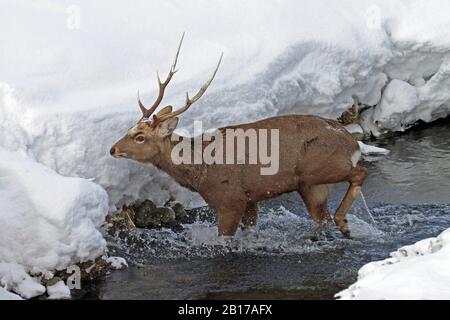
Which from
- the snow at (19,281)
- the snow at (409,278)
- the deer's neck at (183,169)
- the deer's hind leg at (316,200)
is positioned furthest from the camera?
the deer's hind leg at (316,200)

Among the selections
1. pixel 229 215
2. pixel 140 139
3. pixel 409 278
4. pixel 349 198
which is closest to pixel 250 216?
pixel 229 215

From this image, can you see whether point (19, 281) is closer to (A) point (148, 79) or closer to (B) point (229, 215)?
(B) point (229, 215)

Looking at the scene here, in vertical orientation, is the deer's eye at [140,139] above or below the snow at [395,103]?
above

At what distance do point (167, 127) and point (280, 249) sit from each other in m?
1.71

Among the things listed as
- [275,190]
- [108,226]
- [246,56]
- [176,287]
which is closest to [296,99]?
[246,56]

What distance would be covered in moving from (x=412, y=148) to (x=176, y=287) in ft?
19.0

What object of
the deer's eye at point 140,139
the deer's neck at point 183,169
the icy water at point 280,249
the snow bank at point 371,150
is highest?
the deer's eye at point 140,139

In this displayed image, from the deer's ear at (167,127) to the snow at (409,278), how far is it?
9.82 ft

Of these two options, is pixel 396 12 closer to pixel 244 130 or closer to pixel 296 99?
pixel 296 99

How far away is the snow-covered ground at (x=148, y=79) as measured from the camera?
8062 millimetres

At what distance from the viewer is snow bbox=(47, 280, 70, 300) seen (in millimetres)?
7691

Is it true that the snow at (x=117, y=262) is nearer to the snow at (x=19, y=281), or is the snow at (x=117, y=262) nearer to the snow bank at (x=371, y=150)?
the snow at (x=19, y=281)

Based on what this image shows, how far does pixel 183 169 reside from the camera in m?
9.20

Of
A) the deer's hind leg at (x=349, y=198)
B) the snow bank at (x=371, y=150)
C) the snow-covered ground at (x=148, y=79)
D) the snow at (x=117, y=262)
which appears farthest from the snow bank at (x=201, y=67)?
the deer's hind leg at (x=349, y=198)
